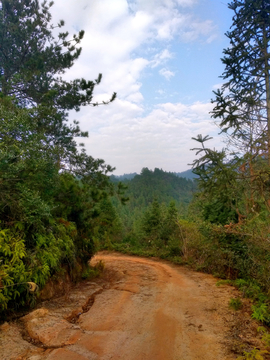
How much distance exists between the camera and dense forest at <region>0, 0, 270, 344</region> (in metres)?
5.30

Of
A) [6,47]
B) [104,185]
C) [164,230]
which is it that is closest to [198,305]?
[104,185]

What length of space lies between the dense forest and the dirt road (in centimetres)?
74

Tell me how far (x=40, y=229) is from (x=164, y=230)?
50.0ft

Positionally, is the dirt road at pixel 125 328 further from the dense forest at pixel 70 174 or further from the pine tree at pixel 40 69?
the pine tree at pixel 40 69

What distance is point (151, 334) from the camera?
4371 millimetres

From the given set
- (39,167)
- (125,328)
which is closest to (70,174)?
(39,167)

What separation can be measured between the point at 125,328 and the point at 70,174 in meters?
5.84

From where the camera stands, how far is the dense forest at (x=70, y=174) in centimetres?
530

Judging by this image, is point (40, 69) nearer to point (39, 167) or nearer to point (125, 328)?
point (39, 167)

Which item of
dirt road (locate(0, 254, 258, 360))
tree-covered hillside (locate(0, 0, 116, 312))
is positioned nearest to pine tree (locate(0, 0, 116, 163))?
tree-covered hillside (locate(0, 0, 116, 312))

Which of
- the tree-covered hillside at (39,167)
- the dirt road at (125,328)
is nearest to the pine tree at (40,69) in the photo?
the tree-covered hillside at (39,167)

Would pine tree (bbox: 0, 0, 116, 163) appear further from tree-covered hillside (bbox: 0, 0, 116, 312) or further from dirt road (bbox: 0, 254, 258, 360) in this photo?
dirt road (bbox: 0, 254, 258, 360)

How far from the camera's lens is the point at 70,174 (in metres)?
9.03

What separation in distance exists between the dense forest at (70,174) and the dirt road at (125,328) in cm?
74
